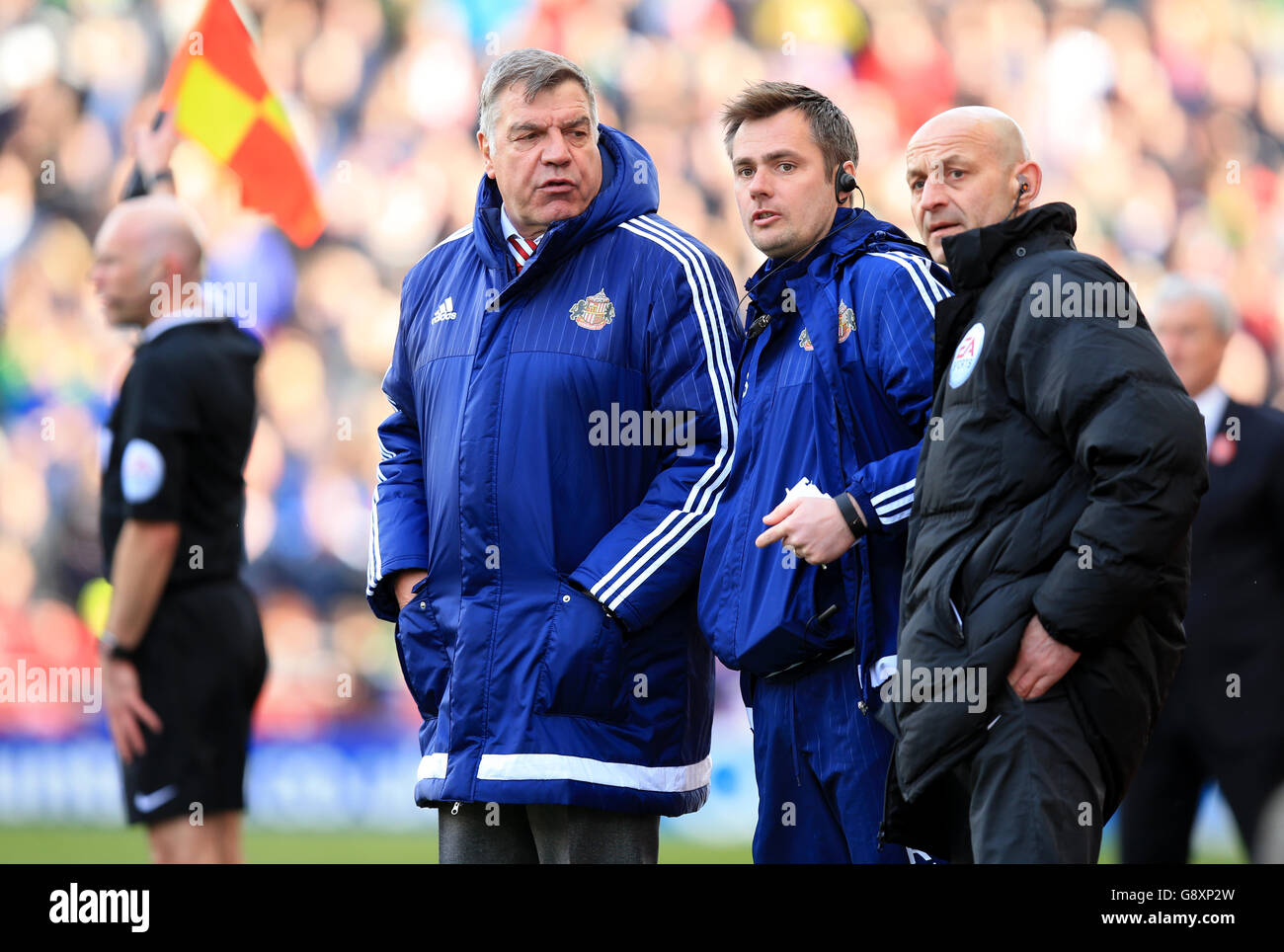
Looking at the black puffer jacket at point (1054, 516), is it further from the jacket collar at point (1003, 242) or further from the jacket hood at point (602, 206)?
the jacket hood at point (602, 206)

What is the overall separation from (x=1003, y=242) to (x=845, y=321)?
1.10ft

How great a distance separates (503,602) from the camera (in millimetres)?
2648

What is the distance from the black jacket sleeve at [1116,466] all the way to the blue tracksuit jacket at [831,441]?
36cm

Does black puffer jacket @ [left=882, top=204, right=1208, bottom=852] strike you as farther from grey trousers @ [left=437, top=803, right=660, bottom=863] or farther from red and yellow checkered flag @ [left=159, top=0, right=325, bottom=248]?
red and yellow checkered flag @ [left=159, top=0, right=325, bottom=248]

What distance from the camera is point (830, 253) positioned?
2670mm

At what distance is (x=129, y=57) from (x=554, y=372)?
4.08 metres

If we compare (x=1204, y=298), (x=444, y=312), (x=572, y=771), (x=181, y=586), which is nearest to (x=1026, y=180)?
(x=444, y=312)

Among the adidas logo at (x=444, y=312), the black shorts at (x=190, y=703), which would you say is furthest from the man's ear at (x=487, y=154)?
the black shorts at (x=190, y=703)

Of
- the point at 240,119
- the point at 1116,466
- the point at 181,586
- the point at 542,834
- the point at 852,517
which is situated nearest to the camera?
the point at 1116,466

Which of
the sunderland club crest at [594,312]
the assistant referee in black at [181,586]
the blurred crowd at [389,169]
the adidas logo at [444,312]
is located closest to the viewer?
the sunderland club crest at [594,312]

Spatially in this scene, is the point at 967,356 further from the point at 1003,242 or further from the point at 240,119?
the point at 240,119

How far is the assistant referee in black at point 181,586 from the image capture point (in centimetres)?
321

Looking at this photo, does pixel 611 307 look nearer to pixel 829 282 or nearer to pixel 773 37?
pixel 829 282

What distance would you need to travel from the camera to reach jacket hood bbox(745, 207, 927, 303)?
265 cm
